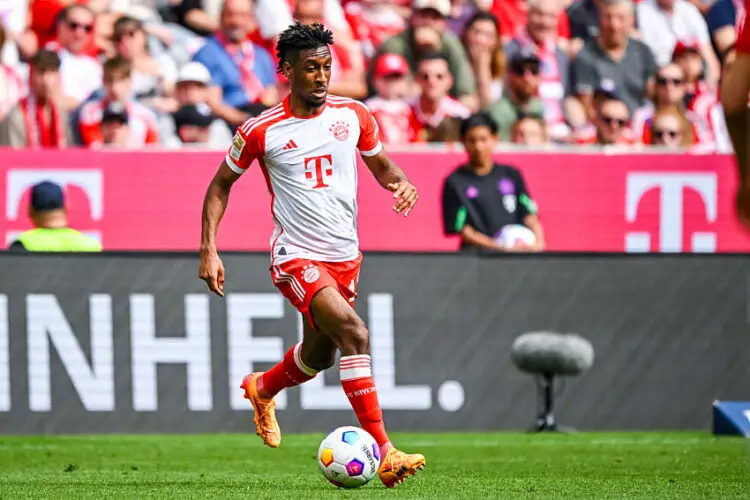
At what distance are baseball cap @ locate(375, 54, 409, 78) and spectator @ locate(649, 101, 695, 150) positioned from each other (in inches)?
109

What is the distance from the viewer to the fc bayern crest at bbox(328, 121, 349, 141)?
860 cm

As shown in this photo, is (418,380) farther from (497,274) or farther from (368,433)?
(368,433)

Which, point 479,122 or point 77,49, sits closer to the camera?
point 479,122

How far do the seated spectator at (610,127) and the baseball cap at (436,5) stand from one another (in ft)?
6.84

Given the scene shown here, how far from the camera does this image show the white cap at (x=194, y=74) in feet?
49.5

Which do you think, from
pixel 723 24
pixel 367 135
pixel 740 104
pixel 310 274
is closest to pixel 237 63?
pixel 723 24

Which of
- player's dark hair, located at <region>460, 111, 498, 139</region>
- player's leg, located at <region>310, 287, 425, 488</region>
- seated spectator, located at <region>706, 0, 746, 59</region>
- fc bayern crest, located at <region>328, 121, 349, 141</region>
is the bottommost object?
player's leg, located at <region>310, 287, 425, 488</region>

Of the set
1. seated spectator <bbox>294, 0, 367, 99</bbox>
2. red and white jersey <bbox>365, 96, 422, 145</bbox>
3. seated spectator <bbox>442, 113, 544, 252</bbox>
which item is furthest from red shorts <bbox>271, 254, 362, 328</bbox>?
seated spectator <bbox>294, 0, 367, 99</bbox>

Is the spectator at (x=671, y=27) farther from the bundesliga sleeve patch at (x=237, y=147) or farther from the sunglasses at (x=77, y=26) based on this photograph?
the bundesliga sleeve patch at (x=237, y=147)

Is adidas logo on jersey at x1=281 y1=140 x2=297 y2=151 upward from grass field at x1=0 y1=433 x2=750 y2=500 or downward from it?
upward

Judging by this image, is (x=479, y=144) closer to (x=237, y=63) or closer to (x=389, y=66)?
(x=389, y=66)

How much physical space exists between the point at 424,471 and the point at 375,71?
719 cm

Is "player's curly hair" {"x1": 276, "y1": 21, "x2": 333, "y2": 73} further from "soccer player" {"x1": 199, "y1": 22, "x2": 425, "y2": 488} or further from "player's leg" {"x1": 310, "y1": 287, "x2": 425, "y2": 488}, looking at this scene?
"player's leg" {"x1": 310, "y1": 287, "x2": 425, "y2": 488}

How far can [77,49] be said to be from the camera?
15.5m
